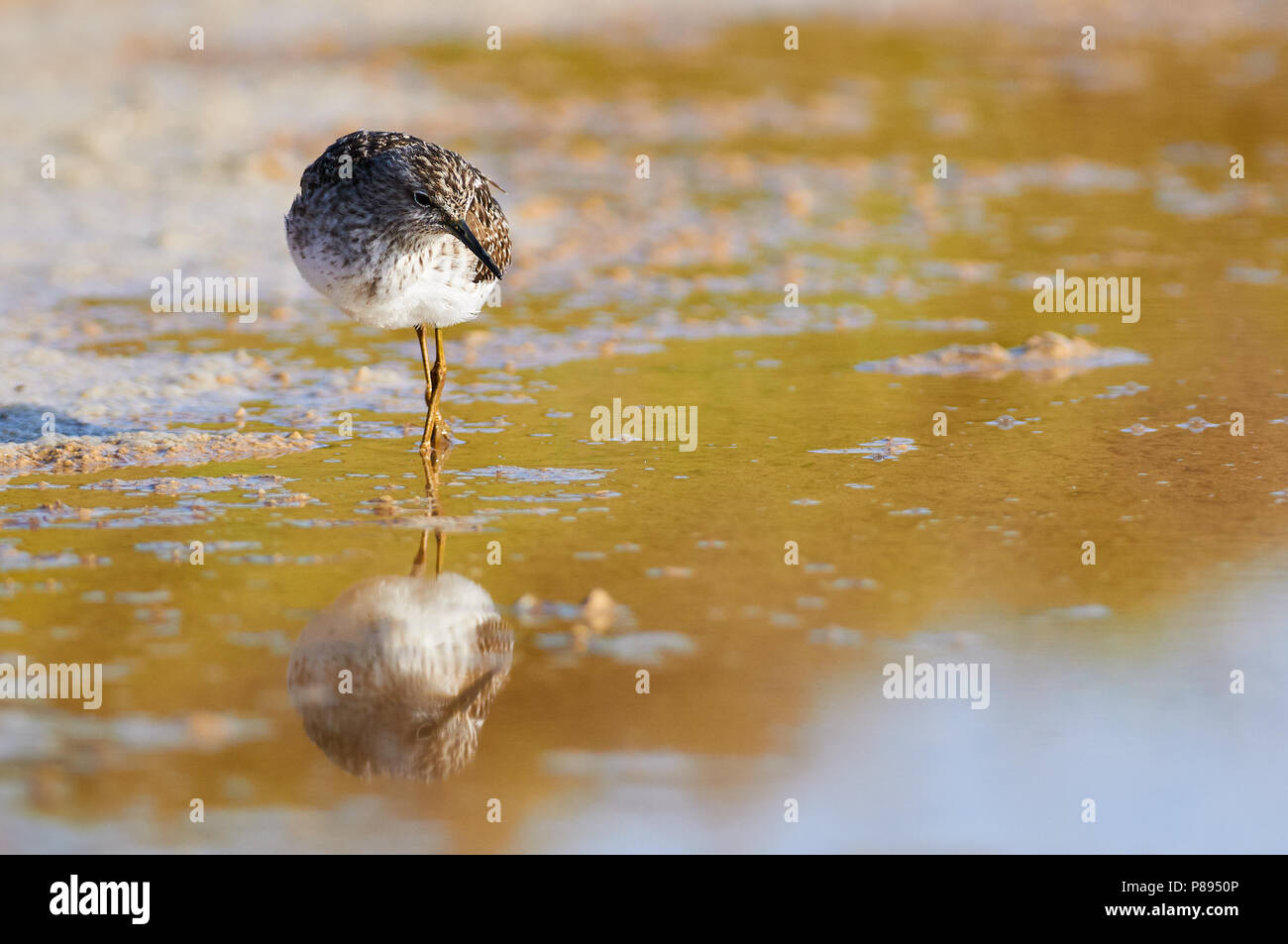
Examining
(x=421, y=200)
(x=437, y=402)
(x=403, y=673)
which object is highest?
(x=421, y=200)

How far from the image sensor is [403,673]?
5207 millimetres

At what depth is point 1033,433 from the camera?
303 inches

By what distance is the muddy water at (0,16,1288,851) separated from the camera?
451 cm

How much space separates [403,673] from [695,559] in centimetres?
133

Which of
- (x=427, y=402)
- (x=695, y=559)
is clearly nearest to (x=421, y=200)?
(x=427, y=402)

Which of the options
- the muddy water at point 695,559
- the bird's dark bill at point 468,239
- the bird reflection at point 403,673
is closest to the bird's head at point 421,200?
the bird's dark bill at point 468,239

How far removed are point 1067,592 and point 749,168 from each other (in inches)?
344

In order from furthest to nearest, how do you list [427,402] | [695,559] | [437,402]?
[427,402] < [437,402] < [695,559]

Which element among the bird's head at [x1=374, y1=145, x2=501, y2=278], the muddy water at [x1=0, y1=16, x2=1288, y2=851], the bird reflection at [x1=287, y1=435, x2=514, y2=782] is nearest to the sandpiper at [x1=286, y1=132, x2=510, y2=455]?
the bird's head at [x1=374, y1=145, x2=501, y2=278]

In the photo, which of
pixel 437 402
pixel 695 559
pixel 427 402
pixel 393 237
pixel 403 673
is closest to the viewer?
pixel 403 673

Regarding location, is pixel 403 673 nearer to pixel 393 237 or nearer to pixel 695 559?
pixel 695 559

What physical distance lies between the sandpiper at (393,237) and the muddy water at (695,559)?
0.68m

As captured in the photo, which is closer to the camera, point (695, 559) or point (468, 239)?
point (695, 559)

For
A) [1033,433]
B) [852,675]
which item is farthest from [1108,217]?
[852,675]
